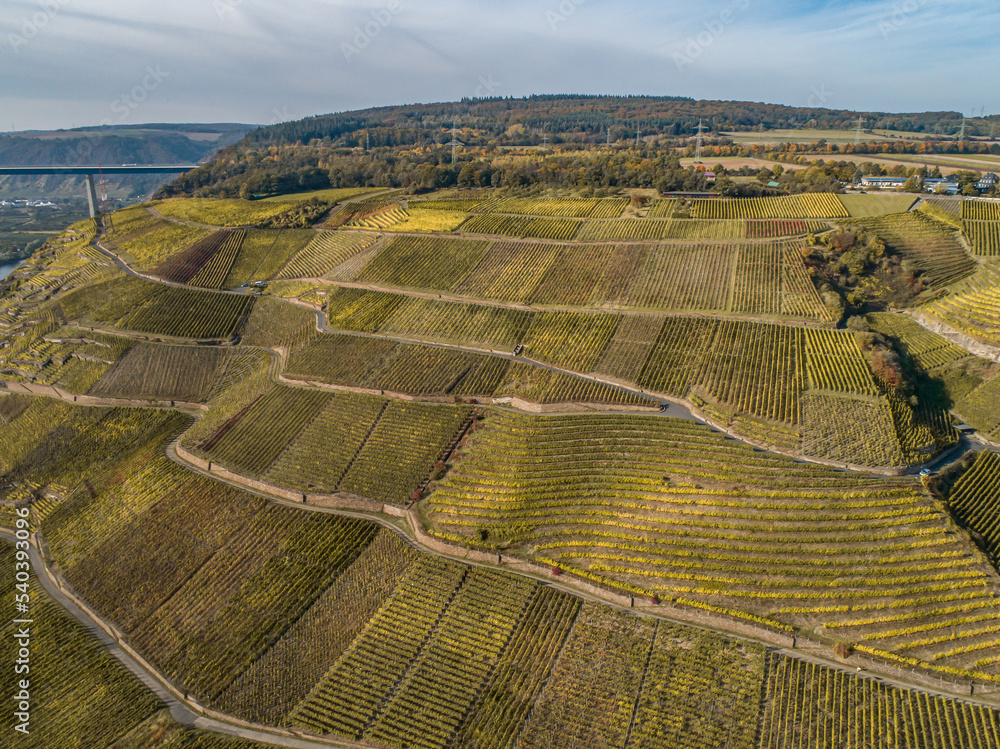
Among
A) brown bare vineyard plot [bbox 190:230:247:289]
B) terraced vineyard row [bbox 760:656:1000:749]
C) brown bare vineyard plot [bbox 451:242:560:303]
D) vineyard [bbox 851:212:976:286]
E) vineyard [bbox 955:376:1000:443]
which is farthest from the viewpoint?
brown bare vineyard plot [bbox 190:230:247:289]

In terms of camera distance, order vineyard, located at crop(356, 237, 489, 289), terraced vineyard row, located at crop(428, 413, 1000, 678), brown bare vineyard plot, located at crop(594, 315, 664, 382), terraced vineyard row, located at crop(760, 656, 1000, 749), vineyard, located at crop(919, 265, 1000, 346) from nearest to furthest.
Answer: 1. terraced vineyard row, located at crop(760, 656, 1000, 749)
2. terraced vineyard row, located at crop(428, 413, 1000, 678)
3. vineyard, located at crop(919, 265, 1000, 346)
4. brown bare vineyard plot, located at crop(594, 315, 664, 382)
5. vineyard, located at crop(356, 237, 489, 289)

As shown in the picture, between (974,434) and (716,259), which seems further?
(716,259)

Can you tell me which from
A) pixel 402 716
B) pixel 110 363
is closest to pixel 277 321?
pixel 110 363

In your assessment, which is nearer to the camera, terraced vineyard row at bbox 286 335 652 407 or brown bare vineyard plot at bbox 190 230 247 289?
terraced vineyard row at bbox 286 335 652 407

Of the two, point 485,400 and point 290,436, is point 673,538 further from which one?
point 290,436

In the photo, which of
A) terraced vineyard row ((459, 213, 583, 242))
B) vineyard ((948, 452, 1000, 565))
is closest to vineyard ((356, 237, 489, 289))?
terraced vineyard row ((459, 213, 583, 242))

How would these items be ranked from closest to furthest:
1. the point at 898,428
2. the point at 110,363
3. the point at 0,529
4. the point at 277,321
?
the point at 898,428, the point at 0,529, the point at 110,363, the point at 277,321

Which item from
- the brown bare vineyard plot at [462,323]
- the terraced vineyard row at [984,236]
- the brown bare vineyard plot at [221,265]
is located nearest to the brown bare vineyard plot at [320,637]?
the brown bare vineyard plot at [462,323]

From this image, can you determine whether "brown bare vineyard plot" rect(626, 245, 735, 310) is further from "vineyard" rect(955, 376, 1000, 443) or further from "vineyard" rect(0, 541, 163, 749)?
"vineyard" rect(0, 541, 163, 749)
